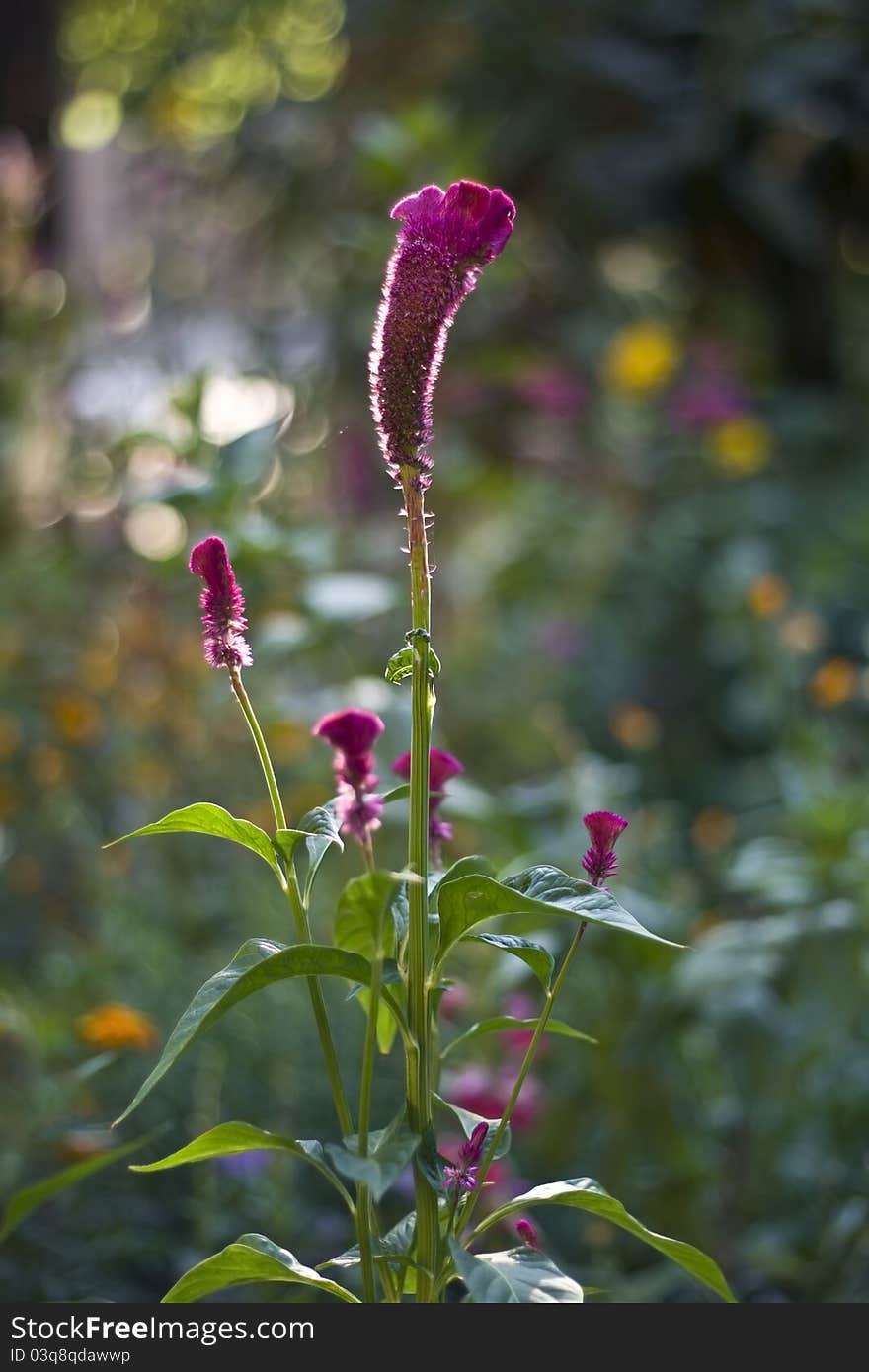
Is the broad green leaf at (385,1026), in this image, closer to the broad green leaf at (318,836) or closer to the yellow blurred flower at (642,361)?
the broad green leaf at (318,836)

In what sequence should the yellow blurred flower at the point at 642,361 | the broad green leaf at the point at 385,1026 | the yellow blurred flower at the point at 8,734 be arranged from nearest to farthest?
the broad green leaf at the point at 385,1026 < the yellow blurred flower at the point at 8,734 < the yellow blurred flower at the point at 642,361

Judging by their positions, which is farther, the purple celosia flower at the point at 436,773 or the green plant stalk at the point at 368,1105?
the purple celosia flower at the point at 436,773

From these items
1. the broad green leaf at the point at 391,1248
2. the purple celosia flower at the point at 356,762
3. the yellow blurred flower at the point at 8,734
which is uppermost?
the yellow blurred flower at the point at 8,734

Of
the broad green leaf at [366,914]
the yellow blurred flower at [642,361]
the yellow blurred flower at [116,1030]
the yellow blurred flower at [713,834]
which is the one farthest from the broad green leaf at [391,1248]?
the yellow blurred flower at [642,361]

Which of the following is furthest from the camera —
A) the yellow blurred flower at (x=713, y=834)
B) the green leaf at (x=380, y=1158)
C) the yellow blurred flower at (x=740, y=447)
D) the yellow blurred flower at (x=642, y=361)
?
the yellow blurred flower at (x=642, y=361)

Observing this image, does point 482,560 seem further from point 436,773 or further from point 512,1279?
point 512,1279

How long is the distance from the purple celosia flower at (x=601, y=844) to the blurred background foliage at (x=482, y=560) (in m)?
0.30

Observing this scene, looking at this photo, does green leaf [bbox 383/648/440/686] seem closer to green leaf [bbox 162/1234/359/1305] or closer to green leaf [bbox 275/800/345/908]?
green leaf [bbox 275/800/345/908]

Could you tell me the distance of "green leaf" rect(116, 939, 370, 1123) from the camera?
486 mm

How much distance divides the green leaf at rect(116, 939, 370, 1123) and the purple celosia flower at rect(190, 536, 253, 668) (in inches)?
5.1

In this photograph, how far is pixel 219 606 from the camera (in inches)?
22.5

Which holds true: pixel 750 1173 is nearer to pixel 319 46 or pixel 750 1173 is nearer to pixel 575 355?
pixel 575 355

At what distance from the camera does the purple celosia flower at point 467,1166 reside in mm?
568

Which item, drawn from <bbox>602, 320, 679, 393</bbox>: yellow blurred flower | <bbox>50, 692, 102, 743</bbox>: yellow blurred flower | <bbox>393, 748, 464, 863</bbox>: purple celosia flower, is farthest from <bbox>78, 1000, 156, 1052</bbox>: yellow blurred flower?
<bbox>602, 320, 679, 393</bbox>: yellow blurred flower
